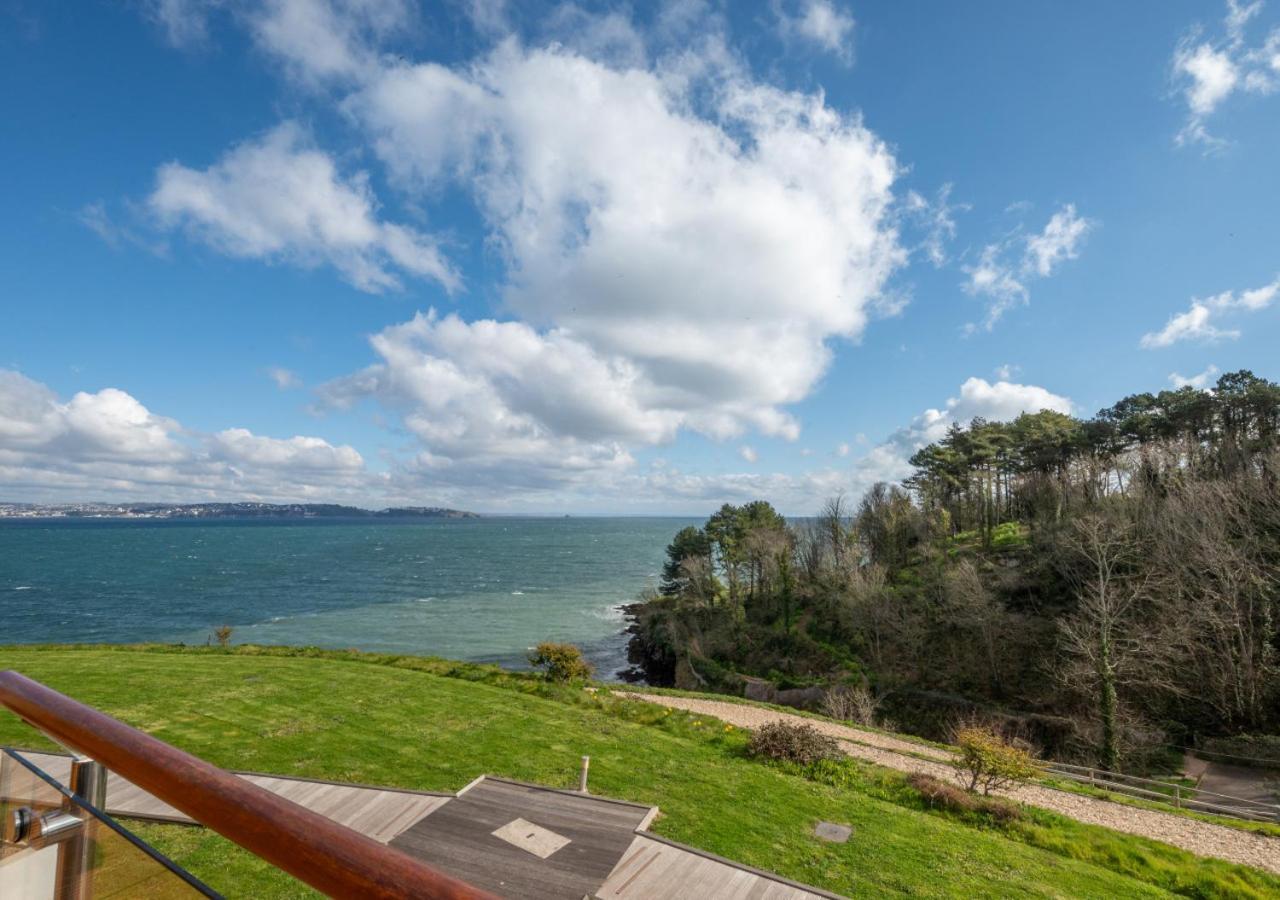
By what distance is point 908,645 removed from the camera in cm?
3078

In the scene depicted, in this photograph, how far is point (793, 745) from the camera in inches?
559

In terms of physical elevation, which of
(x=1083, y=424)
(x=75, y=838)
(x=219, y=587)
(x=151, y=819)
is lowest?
(x=219, y=587)

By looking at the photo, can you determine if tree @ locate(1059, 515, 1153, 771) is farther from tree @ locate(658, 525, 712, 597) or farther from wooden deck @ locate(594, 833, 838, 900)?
tree @ locate(658, 525, 712, 597)

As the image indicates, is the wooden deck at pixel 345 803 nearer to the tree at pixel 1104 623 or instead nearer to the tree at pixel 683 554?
the tree at pixel 1104 623

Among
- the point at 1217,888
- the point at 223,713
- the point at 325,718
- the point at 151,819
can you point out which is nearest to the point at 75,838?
the point at 151,819

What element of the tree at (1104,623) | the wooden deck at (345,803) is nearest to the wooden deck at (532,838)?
the wooden deck at (345,803)

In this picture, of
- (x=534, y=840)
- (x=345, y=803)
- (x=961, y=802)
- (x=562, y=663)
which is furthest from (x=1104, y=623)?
(x=345, y=803)

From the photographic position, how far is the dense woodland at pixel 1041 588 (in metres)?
21.3

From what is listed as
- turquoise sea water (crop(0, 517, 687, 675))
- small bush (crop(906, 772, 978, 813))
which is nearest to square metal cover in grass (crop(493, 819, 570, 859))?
small bush (crop(906, 772, 978, 813))

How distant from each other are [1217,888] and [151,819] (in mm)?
17746

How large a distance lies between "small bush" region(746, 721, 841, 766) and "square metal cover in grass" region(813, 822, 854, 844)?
296cm

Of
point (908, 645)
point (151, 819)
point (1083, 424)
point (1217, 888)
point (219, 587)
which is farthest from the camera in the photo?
point (219, 587)

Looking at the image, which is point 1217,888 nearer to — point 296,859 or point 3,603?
point 296,859

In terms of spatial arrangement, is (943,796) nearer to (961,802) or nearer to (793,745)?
(961,802)
